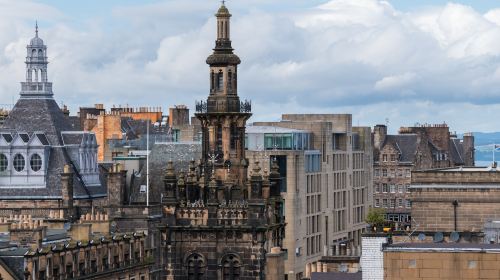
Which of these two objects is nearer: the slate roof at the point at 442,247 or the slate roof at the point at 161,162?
the slate roof at the point at 442,247

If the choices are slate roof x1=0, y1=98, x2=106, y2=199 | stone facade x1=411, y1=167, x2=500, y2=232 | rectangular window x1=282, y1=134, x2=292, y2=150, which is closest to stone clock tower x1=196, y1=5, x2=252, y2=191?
stone facade x1=411, y1=167, x2=500, y2=232

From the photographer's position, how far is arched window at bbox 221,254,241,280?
321ft

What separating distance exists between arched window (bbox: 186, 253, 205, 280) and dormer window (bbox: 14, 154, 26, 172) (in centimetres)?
4595

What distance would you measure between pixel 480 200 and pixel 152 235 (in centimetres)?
2496

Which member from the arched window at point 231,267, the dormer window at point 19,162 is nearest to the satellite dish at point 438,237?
the arched window at point 231,267

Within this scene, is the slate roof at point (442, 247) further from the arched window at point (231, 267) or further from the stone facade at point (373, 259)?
the arched window at point (231, 267)

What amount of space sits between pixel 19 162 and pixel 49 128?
11.8 ft

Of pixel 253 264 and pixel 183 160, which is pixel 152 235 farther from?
pixel 253 264

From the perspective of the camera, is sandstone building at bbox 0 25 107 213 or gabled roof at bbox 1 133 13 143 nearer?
sandstone building at bbox 0 25 107 213

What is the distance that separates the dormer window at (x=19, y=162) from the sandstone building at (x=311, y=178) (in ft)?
88.9

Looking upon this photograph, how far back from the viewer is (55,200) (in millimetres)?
138000

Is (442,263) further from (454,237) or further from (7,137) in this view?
(7,137)

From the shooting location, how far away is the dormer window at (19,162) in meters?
142

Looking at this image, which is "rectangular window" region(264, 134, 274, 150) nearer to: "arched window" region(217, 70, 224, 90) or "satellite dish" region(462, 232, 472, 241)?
"arched window" region(217, 70, 224, 90)
